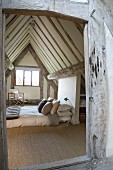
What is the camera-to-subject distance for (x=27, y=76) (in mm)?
9617

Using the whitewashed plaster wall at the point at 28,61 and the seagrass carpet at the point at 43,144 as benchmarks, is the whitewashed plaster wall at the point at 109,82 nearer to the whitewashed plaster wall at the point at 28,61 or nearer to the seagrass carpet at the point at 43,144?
the seagrass carpet at the point at 43,144

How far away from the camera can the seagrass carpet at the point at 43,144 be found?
2.57 meters

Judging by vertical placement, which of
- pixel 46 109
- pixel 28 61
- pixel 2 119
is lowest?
pixel 46 109

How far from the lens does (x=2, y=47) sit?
1549 millimetres

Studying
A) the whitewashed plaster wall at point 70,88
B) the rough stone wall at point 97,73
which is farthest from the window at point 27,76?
the rough stone wall at point 97,73

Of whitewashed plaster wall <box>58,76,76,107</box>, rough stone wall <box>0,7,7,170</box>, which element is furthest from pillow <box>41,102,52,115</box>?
rough stone wall <box>0,7,7,170</box>

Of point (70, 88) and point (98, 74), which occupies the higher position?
point (98, 74)

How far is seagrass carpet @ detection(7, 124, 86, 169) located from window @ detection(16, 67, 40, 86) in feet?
18.4

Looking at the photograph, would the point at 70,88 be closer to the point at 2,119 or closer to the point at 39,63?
the point at 2,119

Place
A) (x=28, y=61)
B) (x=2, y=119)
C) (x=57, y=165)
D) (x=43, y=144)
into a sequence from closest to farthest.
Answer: (x=2, y=119) → (x=57, y=165) → (x=43, y=144) → (x=28, y=61)

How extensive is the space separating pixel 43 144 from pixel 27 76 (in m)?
6.83

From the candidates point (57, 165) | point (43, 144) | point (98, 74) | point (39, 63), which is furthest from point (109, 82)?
point (39, 63)

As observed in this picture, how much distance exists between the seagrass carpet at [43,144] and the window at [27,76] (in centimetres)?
561

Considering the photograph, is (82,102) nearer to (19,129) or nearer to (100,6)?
(19,129)
